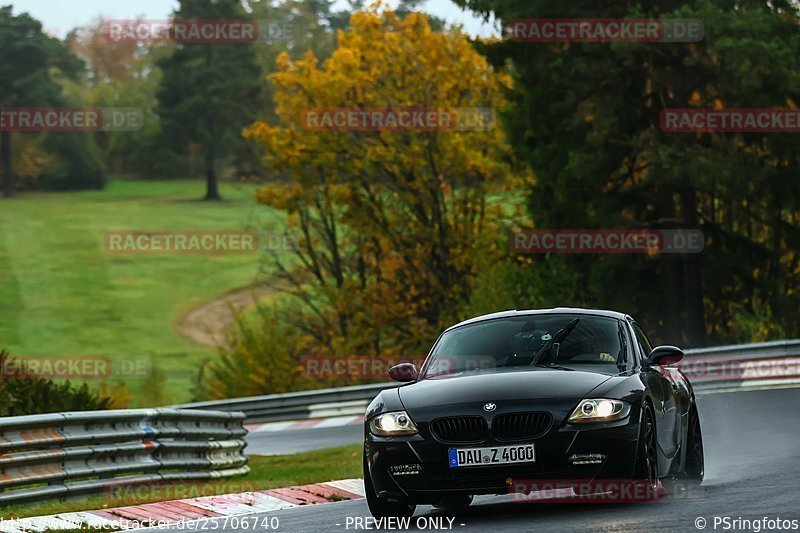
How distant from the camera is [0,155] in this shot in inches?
4808

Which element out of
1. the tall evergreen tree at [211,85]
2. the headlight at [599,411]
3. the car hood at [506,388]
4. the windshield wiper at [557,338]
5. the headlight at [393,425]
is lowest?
the headlight at [393,425]

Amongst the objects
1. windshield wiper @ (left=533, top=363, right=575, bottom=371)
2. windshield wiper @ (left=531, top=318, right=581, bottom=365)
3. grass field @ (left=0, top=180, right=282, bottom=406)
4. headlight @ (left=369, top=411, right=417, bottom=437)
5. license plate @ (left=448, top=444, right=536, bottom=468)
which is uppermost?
windshield wiper @ (left=531, top=318, right=581, bottom=365)

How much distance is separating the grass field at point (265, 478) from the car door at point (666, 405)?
448 centimetres

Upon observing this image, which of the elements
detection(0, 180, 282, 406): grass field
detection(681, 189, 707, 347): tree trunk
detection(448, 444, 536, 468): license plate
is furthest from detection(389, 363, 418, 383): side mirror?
detection(0, 180, 282, 406): grass field

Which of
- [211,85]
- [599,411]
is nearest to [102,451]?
[599,411]

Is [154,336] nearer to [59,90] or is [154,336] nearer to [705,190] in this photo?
[59,90]

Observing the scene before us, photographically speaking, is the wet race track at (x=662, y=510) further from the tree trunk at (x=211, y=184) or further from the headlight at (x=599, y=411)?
the tree trunk at (x=211, y=184)

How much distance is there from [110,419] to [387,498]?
4682 mm

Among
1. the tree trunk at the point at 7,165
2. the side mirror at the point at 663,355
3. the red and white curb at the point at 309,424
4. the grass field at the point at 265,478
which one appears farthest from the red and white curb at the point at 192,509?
the tree trunk at the point at 7,165

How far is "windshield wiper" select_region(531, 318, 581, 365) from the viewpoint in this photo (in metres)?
11.0

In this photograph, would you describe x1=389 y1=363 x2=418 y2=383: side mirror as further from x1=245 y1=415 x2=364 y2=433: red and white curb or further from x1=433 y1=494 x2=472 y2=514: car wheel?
x1=245 y1=415 x2=364 y2=433: red and white curb

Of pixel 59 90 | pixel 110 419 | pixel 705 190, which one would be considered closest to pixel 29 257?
pixel 59 90

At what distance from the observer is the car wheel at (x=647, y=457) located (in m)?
10.0

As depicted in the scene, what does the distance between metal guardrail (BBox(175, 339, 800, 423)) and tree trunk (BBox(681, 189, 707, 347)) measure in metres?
12.8
